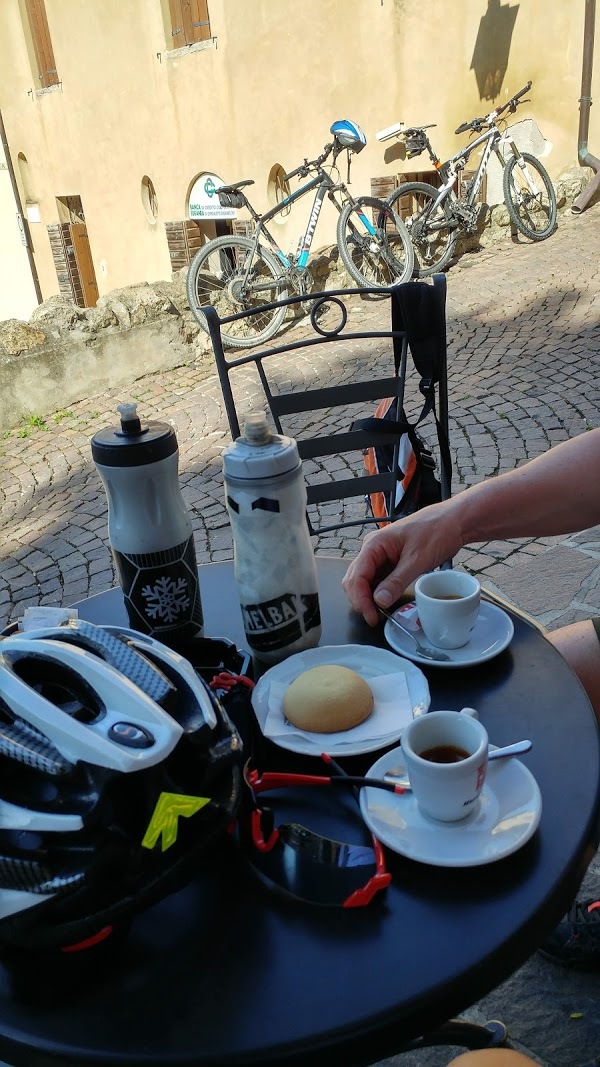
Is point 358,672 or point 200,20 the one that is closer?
point 358,672

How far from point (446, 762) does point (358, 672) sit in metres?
0.31

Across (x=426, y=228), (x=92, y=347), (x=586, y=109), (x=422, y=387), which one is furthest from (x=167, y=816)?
(x=586, y=109)

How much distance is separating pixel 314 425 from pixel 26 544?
1.99 metres

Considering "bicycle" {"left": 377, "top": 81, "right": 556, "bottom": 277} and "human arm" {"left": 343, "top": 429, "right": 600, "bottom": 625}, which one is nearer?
"human arm" {"left": 343, "top": 429, "right": 600, "bottom": 625}

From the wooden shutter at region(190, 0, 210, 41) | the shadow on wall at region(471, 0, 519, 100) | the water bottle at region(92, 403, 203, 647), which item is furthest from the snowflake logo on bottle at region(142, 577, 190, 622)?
the wooden shutter at region(190, 0, 210, 41)

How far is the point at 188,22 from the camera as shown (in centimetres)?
1134

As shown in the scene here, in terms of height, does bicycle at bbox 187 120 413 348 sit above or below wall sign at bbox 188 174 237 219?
below

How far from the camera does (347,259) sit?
8.15 meters

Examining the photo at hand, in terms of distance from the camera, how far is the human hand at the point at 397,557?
1453mm

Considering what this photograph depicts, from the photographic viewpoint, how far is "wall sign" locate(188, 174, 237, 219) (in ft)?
36.4

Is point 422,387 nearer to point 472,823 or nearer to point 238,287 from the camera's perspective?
point 472,823

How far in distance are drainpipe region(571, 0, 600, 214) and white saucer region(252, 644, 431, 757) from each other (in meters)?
9.65

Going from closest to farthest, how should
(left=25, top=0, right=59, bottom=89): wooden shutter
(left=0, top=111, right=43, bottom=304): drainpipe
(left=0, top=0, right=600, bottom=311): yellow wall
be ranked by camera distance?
(left=0, top=0, right=600, bottom=311): yellow wall → (left=25, top=0, right=59, bottom=89): wooden shutter → (left=0, top=111, right=43, bottom=304): drainpipe

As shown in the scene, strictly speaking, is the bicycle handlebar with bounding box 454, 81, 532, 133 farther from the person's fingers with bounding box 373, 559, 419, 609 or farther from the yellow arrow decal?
the yellow arrow decal
